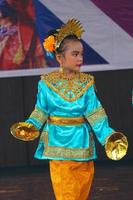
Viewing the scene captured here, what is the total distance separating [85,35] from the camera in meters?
5.66

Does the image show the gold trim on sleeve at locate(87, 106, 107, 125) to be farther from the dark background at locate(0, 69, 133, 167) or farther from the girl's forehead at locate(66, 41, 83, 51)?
the dark background at locate(0, 69, 133, 167)

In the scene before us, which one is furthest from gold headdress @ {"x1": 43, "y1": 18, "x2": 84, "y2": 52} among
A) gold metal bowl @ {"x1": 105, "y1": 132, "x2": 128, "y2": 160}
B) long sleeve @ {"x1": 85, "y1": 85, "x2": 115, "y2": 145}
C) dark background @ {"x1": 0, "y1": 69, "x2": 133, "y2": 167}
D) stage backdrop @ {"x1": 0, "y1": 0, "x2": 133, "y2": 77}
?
dark background @ {"x1": 0, "y1": 69, "x2": 133, "y2": 167}

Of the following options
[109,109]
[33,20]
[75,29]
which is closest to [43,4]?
[33,20]

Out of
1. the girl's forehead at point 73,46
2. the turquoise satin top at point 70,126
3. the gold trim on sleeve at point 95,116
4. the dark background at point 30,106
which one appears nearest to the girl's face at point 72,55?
the girl's forehead at point 73,46

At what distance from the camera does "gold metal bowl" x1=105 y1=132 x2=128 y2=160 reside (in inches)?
162

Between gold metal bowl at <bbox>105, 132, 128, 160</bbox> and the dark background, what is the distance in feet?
8.64

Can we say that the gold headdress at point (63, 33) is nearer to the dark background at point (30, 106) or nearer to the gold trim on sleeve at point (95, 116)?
the gold trim on sleeve at point (95, 116)

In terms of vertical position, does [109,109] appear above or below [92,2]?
below

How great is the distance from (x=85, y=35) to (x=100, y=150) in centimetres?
178

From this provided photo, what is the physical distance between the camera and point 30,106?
6766mm

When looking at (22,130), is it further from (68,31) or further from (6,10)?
(6,10)

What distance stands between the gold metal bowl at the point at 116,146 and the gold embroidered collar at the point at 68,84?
37 cm

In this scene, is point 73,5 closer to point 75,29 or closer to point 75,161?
point 75,29

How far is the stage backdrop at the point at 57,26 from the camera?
5.58m
